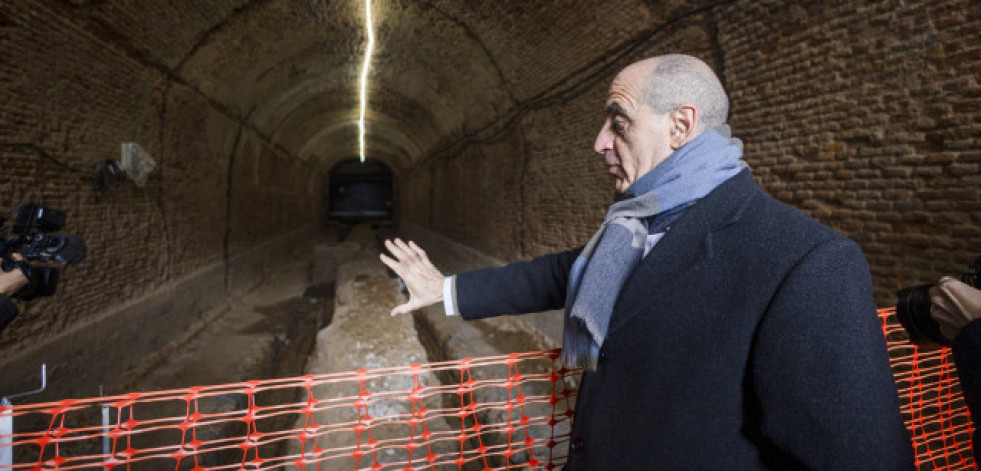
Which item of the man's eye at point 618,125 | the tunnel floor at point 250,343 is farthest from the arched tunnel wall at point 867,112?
the tunnel floor at point 250,343

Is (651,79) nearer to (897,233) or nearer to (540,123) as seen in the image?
(897,233)

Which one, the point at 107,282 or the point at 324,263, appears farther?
the point at 324,263

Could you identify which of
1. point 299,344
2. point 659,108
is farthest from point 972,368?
point 299,344

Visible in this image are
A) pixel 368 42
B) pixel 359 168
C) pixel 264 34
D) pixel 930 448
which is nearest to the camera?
pixel 930 448

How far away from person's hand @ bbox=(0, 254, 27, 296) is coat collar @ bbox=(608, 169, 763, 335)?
2.38 m

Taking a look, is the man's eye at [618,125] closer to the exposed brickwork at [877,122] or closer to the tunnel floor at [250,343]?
the exposed brickwork at [877,122]

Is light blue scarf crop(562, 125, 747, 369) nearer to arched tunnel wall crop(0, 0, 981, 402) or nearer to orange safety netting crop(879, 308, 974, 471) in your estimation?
orange safety netting crop(879, 308, 974, 471)

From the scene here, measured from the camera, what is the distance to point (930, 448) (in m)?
2.92

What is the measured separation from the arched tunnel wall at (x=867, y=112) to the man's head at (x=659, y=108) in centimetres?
255

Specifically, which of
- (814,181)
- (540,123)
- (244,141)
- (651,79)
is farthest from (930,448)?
(244,141)

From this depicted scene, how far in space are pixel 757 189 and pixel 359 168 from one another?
36.1 m

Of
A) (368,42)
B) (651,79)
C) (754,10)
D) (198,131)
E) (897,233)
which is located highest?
(368,42)

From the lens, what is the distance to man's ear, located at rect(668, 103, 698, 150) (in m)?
1.38

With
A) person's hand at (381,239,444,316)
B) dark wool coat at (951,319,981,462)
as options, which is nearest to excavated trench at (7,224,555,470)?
person's hand at (381,239,444,316)
